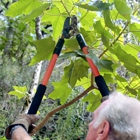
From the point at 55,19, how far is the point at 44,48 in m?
0.11

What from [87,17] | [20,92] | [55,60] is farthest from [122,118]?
[20,92]

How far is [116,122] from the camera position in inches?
23.4

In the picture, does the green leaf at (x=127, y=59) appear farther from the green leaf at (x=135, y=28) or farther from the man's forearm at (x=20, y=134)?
the man's forearm at (x=20, y=134)

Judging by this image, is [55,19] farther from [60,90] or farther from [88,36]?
[60,90]

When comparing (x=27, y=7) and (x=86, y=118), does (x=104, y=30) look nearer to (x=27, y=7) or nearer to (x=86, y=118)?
(x=27, y=7)

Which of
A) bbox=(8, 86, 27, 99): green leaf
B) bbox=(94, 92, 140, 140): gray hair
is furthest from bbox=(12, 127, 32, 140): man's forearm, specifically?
bbox=(8, 86, 27, 99): green leaf

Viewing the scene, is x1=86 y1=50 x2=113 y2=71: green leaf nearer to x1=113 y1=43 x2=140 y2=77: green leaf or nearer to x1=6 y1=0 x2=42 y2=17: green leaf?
x1=113 y1=43 x2=140 y2=77: green leaf

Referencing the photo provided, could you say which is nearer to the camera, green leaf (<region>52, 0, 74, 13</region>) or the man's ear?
the man's ear

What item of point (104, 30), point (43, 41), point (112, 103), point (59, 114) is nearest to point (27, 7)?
point (43, 41)

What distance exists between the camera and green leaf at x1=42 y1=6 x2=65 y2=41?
87 cm

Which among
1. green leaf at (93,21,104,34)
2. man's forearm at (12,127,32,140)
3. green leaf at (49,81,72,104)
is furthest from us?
green leaf at (49,81,72,104)

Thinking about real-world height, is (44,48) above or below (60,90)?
above

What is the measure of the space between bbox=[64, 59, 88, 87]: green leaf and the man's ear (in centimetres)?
27

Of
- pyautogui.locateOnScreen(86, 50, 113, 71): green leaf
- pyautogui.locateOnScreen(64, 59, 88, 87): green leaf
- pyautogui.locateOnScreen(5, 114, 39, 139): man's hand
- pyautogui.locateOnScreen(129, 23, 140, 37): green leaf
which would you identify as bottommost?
pyautogui.locateOnScreen(5, 114, 39, 139): man's hand
